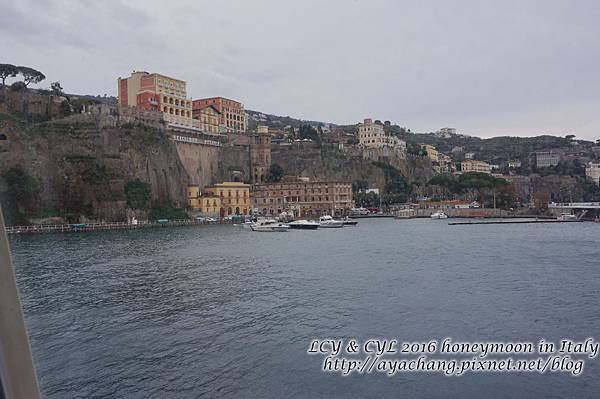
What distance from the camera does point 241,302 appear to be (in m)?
9.97

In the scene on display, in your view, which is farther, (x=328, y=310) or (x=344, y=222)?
(x=344, y=222)

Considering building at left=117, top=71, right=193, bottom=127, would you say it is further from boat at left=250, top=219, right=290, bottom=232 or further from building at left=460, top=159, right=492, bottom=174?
building at left=460, top=159, right=492, bottom=174

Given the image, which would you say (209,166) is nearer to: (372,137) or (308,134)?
(308,134)

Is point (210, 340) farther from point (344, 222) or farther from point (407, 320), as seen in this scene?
point (344, 222)

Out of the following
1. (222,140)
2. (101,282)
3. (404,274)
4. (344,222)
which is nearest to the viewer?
(101,282)

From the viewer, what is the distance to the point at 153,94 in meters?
41.9

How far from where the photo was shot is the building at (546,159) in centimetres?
7488

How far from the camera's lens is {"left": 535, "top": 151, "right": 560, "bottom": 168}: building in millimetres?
74875

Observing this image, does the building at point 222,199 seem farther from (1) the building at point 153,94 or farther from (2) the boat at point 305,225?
(2) the boat at point 305,225

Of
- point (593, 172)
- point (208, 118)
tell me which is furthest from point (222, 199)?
point (593, 172)

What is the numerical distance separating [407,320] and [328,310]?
1609mm

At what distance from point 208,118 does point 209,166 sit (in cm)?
599

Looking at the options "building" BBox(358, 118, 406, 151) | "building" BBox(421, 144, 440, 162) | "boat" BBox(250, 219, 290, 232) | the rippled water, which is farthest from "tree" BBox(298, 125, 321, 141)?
the rippled water

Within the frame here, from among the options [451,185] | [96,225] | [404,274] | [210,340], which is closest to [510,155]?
[451,185]
